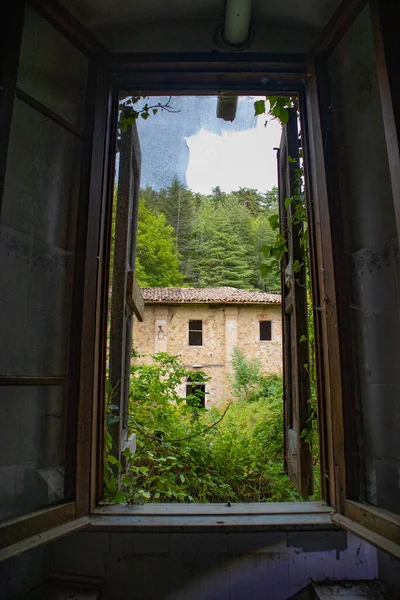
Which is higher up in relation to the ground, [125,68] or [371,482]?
[125,68]

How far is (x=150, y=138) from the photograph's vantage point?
2.60 meters

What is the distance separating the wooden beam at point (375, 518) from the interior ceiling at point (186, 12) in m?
2.42

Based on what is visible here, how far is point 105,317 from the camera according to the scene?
1.85 meters

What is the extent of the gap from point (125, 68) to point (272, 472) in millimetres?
4081

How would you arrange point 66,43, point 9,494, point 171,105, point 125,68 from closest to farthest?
point 9,494 → point 66,43 → point 125,68 → point 171,105

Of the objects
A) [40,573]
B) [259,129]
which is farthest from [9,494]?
[259,129]

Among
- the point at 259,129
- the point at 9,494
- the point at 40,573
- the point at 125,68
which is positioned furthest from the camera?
the point at 259,129

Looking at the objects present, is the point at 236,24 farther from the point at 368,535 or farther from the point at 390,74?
the point at 368,535

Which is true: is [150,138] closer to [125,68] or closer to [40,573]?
[125,68]

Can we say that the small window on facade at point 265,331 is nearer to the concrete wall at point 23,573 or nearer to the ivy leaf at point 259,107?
the ivy leaf at point 259,107

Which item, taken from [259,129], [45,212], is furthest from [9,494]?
[259,129]

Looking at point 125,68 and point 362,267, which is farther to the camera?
point 125,68

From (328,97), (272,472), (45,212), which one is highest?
(328,97)

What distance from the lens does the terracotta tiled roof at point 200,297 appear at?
1412 centimetres
